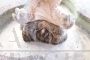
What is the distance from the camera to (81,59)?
0.65 meters

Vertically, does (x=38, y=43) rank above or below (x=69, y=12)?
below

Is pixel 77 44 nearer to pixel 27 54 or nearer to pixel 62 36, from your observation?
pixel 62 36

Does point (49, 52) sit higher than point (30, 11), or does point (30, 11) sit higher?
point (30, 11)

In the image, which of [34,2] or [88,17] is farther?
[88,17]

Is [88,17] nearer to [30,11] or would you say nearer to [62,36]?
[62,36]

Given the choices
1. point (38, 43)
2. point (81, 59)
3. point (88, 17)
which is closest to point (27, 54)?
point (38, 43)

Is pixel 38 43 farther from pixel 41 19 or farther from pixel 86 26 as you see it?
pixel 86 26

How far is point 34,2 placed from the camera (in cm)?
64

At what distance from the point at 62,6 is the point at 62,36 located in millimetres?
106

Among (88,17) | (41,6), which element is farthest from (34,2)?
(88,17)

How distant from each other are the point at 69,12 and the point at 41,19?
3.8 inches

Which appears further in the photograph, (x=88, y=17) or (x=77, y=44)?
(x=88, y=17)

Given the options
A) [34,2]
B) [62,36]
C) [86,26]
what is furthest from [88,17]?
[34,2]

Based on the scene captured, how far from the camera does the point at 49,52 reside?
658 millimetres
